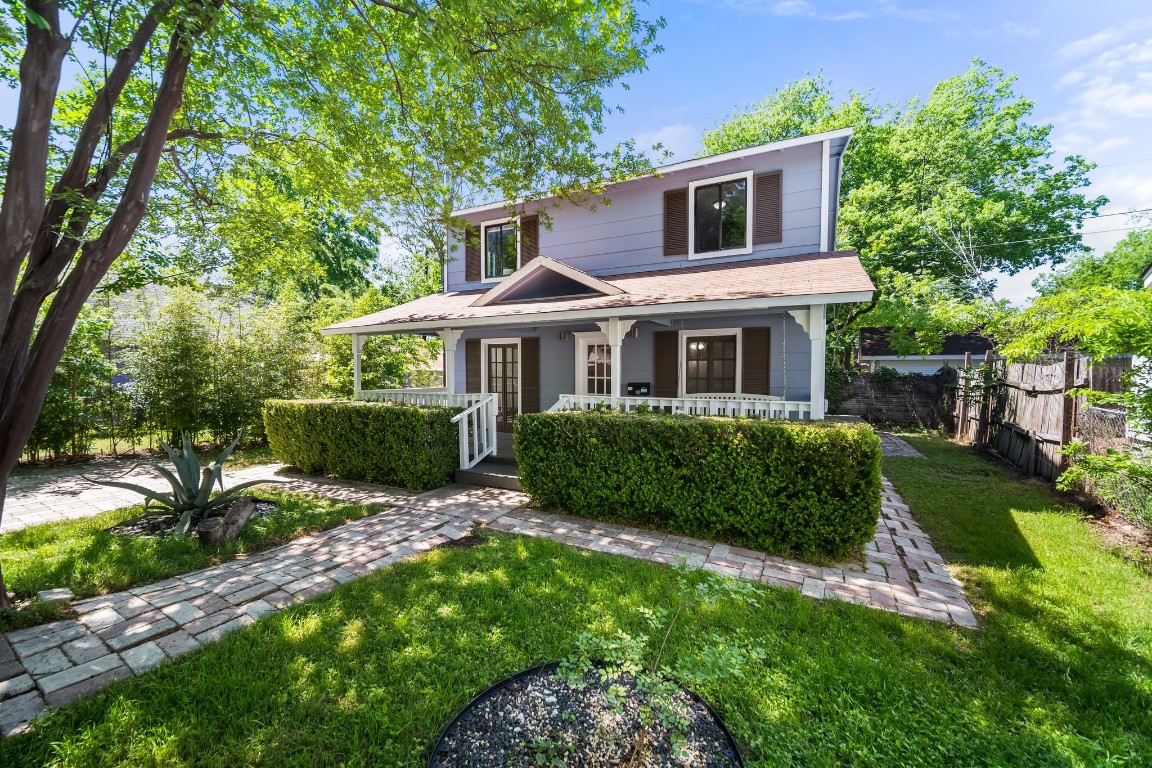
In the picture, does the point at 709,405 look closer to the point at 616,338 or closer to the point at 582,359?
the point at 616,338

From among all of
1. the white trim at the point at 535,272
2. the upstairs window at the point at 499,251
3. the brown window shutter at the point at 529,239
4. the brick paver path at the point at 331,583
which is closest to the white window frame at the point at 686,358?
the white trim at the point at 535,272

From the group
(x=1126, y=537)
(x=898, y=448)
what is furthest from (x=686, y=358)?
(x=898, y=448)

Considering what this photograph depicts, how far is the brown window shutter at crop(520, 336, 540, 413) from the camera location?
952cm

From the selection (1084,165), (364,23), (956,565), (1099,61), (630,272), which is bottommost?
(956,565)

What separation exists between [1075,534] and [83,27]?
34.3 feet

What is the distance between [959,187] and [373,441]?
19153 millimetres

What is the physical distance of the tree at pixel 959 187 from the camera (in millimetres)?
14797

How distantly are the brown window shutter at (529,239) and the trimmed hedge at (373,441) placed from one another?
→ 4445 millimetres

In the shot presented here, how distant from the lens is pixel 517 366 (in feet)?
32.2

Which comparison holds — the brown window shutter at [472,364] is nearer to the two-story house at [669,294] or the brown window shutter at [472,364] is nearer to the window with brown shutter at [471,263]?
the two-story house at [669,294]

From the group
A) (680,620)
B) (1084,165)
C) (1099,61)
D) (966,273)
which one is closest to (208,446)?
(680,620)

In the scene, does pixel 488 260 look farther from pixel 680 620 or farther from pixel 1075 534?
pixel 1075 534

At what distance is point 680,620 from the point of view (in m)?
3.04

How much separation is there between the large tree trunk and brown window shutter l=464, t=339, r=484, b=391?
685 cm
